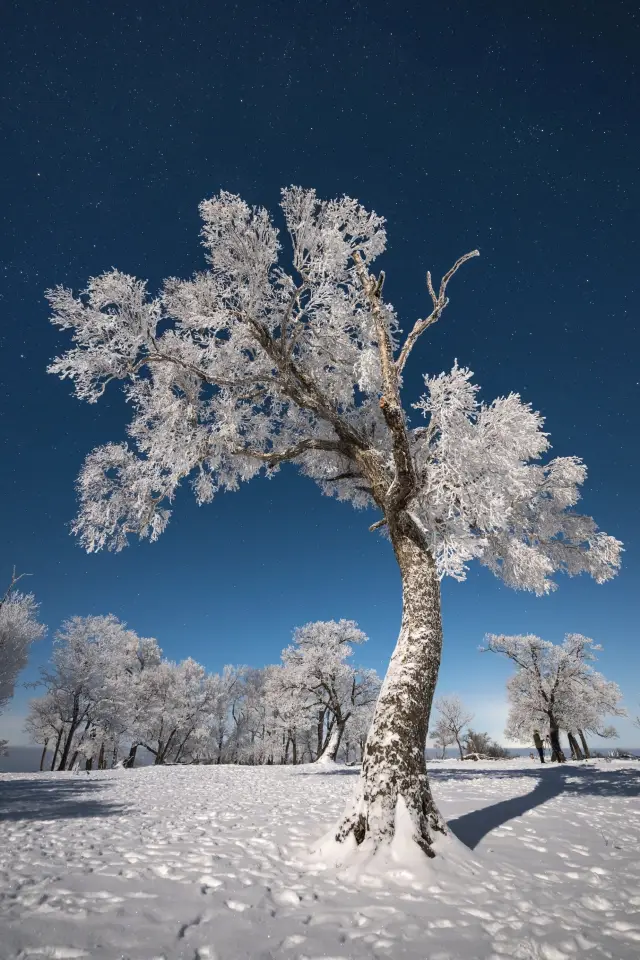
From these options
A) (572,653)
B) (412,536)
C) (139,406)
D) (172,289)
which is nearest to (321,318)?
(172,289)

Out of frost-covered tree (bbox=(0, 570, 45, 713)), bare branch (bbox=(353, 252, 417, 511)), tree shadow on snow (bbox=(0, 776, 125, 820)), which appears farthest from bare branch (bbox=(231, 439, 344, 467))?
frost-covered tree (bbox=(0, 570, 45, 713))

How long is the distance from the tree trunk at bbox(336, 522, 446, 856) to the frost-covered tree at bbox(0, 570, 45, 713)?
24.4m

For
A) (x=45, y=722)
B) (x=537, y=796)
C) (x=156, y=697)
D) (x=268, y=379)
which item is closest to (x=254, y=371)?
Answer: (x=268, y=379)

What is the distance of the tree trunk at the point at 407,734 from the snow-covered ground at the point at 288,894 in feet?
1.70

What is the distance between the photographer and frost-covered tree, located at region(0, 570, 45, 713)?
72.0 ft

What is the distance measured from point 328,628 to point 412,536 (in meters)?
26.0

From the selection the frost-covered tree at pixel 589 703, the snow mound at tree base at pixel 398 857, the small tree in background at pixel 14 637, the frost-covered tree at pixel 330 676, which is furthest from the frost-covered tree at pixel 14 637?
the frost-covered tree at pixel 589 703

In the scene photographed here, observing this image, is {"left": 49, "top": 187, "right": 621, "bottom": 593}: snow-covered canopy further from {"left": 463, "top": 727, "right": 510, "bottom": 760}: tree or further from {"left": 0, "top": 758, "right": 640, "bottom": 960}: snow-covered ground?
{"left": 463, "top": 727, "right": 510, "bottom": 760}: tree

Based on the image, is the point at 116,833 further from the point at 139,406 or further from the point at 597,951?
the point at 139,406

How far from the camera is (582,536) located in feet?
30.3

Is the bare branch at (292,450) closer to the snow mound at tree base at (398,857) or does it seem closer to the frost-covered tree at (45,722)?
the snow mound at tree base at (398,857)

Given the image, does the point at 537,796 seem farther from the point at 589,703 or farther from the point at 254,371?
the point at 589,703

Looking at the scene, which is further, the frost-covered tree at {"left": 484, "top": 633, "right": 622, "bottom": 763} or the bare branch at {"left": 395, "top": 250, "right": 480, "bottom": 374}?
the frost-covered tree at {"left": 484, "top": 633, "right": 622, "bottom": 763}

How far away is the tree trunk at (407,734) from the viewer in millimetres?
4348
